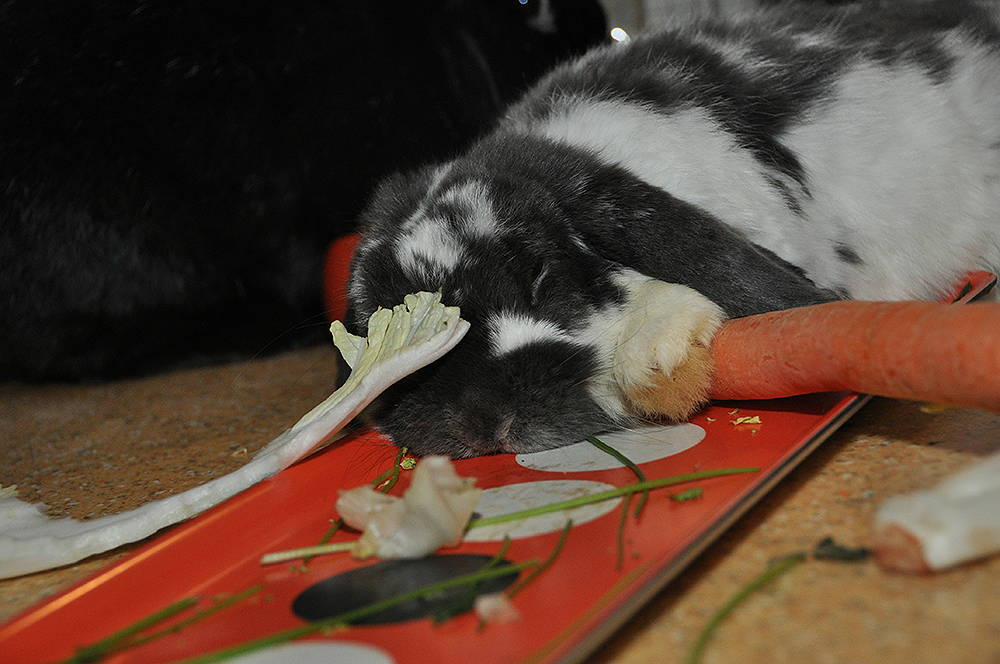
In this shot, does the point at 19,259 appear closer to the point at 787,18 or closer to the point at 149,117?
the point at 149,117

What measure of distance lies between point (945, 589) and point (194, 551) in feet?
3.79

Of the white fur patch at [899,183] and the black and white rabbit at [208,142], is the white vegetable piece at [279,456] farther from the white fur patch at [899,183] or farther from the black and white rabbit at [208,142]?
the black and white rabbit at [208,142]

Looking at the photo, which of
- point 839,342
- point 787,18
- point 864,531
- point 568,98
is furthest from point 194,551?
point 787,18

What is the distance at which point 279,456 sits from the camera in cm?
170

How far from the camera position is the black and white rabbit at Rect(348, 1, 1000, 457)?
1.69 m

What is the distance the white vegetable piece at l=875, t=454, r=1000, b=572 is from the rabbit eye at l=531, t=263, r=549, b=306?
2.81 ft

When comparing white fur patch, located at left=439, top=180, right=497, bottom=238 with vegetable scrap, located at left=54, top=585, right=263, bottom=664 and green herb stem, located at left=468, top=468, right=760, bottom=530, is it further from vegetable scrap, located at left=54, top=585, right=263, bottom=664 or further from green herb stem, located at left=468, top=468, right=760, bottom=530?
vegetable scrap, located at left=54, top=585, right=263, bottom=664

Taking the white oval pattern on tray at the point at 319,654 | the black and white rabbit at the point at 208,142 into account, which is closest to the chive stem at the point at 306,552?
the white oval pattern on tray at the point at 319,654

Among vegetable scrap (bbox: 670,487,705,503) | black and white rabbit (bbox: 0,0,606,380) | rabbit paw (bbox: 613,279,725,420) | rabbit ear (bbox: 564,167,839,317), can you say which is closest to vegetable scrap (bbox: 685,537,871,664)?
vegetable scrap (bbox: 670,487,705,503)

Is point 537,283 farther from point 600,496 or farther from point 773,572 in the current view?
point 773,572

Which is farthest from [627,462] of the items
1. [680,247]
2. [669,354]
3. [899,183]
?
[899,183]

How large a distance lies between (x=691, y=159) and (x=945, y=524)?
119 centimetres

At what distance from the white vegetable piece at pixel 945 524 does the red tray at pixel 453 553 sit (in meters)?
0.23

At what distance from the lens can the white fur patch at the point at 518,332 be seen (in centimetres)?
171
